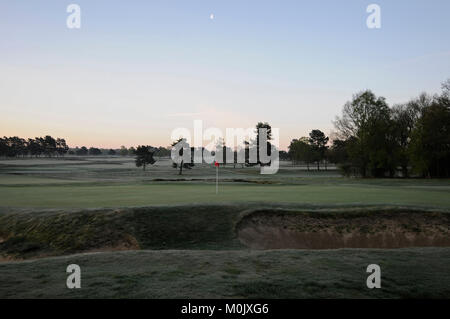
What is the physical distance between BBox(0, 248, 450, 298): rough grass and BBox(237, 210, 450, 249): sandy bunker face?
14.2ft

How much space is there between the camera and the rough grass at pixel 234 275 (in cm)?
694

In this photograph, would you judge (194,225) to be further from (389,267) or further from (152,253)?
(389,267)

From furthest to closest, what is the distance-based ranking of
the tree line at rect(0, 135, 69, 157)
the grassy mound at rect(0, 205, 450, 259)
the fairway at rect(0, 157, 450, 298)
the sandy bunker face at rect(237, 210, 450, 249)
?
1. the tree line at rect(0, 135, 69, 157)
2. the sandy bunker face at rect(237, 210, 450, 249)
3. the grassy mound at rect(0, 205, 450, 259)
4. the fairway at rect(0, 157, 450, 298)

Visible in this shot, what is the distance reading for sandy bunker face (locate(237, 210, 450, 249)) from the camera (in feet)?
48.9

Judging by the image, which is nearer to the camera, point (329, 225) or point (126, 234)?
point (126, 234)

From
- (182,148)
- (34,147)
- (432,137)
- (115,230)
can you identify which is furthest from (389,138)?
(34,147)

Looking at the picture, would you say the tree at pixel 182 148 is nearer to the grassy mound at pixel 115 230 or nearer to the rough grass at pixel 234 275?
the grassy mound at pixel 115 230

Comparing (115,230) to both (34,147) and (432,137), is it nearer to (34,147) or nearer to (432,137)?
(432,137)

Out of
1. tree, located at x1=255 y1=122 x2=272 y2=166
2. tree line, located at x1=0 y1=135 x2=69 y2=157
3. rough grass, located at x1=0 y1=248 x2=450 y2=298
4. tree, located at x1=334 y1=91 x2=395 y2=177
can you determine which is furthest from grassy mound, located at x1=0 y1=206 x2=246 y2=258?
tree line, located at x1=0 y1=135 x2=69 y2=157

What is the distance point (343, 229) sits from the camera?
15797 mm

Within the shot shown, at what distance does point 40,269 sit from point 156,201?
11768mm

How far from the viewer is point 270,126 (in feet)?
351

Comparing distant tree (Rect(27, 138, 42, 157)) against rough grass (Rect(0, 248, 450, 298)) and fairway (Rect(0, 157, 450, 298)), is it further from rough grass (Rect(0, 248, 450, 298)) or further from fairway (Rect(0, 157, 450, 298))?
rough grass (Rect(0, 248, 450, 298))
